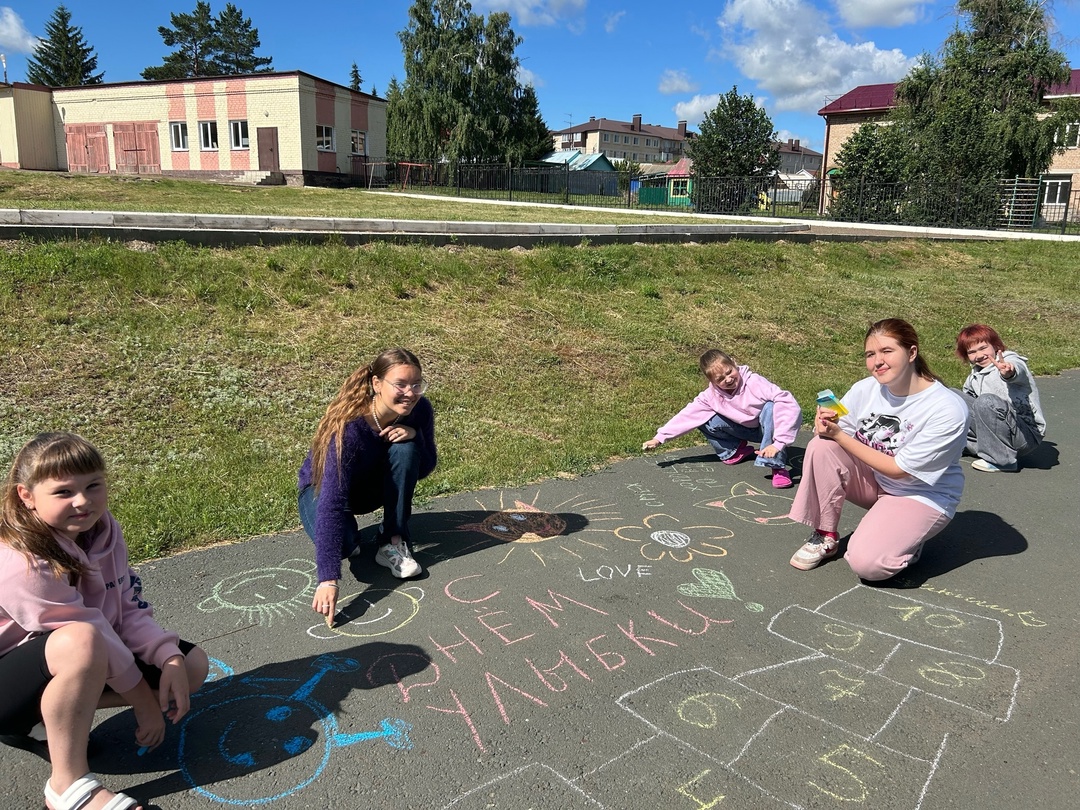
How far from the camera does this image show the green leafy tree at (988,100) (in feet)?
80.6

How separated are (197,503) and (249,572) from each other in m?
0.95

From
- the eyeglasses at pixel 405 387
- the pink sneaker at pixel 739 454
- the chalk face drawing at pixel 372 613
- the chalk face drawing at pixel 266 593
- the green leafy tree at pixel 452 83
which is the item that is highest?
the green leafy tree at pixel 452 83

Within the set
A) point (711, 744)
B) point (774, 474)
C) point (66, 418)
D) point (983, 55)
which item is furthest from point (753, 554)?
point (983, 55)

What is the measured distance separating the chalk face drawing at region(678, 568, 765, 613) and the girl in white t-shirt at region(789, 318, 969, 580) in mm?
442

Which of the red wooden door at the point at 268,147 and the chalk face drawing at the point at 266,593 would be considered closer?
the chalk face drawing at the point at 266,593

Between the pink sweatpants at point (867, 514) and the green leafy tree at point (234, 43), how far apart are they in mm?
70337

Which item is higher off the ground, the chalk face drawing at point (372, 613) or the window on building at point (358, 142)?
the window on building at point (358, 142)

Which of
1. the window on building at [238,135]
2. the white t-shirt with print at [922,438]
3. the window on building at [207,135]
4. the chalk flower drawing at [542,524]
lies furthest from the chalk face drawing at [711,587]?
the window on building at [207,135]

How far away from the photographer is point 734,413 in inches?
214

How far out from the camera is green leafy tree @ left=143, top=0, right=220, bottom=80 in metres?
62.9

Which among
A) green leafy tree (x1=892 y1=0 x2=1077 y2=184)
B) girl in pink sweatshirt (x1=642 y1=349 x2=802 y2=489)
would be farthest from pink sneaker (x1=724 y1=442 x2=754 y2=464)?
green leafy tree (x1=892 y1=0 x2=1077 y2=184)

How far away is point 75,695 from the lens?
2.10m

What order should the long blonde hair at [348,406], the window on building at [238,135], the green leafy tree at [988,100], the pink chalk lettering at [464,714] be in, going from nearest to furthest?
the pink chalk lettering at [464,714] → the long blonde hair at [348,406] → the green leafy tree at [988,100] → the window on building at [238,135]

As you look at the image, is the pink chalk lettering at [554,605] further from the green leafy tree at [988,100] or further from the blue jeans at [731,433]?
the green leafy tree at [988,100]
